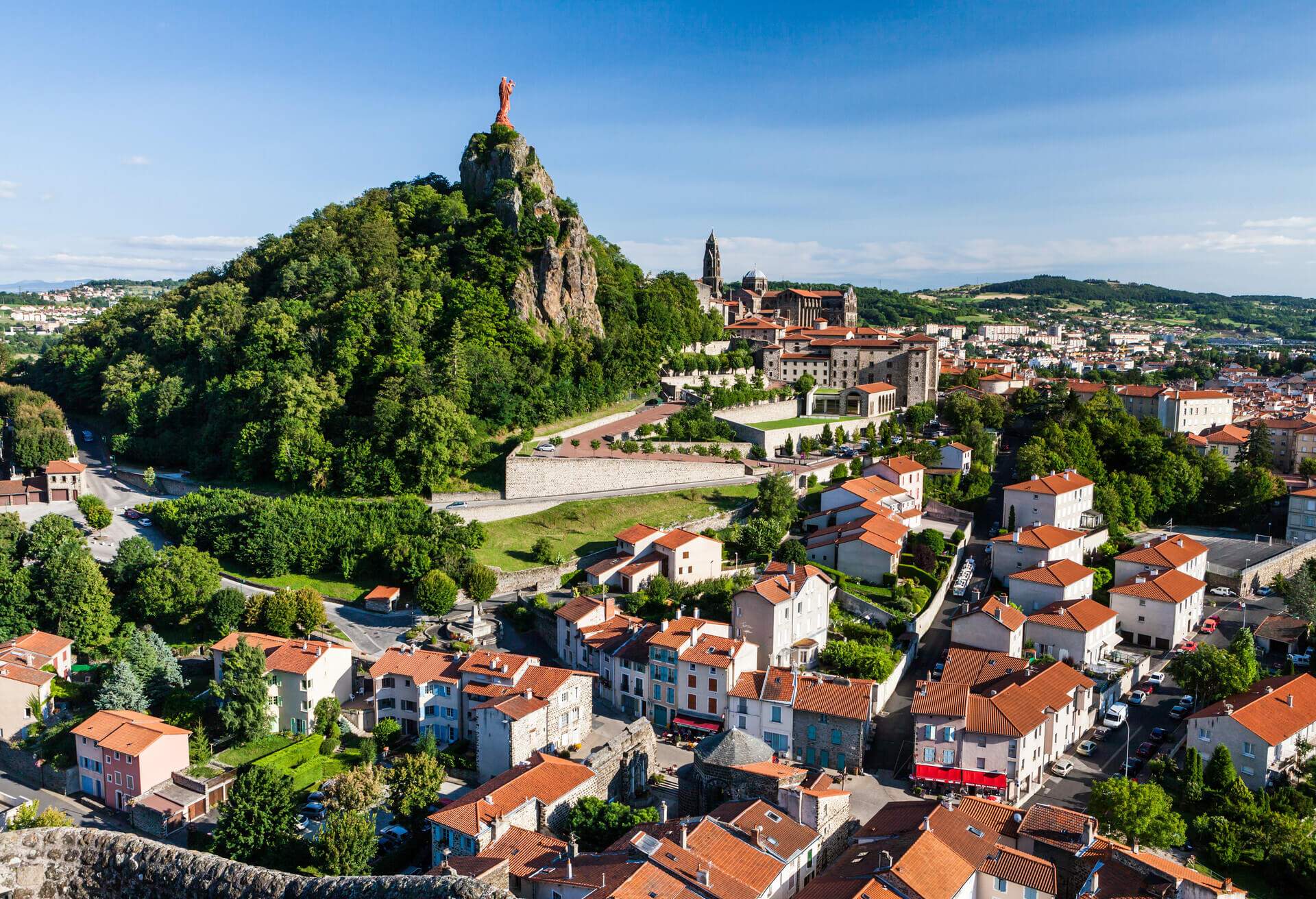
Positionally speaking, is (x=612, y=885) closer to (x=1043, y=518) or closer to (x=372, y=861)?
(x=372, y=861)

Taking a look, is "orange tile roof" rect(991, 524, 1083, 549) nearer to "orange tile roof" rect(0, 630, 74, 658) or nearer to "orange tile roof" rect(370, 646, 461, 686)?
"orange tile roof" rect(370, 646, 461, 686)

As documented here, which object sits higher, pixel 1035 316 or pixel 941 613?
pixel 1035 316

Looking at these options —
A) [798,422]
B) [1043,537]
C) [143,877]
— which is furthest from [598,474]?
[143,877]

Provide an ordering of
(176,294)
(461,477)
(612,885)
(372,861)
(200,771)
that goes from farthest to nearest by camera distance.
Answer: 1. (176,294)
2. (461,477)
3. (200,771)
4. (372,861)
5. (612,885)

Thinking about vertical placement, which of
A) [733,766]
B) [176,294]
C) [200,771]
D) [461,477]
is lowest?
[200,771]

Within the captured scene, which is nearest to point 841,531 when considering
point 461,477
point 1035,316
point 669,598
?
point 669,598

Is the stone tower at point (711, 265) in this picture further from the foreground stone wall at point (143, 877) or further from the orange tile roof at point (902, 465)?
the foreground stone wall at point (143, 877)

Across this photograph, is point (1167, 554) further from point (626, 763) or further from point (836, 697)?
point (626, 763)

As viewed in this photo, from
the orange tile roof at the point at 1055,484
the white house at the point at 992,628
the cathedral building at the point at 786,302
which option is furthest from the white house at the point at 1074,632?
the cathedral building at the point at 786,302
